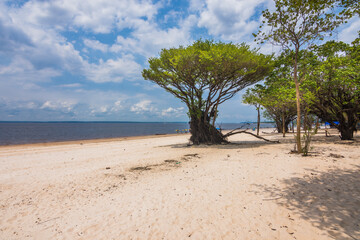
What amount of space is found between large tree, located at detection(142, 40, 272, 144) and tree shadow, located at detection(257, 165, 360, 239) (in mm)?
10477

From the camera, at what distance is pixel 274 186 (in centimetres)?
598

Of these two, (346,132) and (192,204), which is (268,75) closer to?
(346,132)

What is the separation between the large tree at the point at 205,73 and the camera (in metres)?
14.5

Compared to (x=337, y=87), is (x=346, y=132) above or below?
below

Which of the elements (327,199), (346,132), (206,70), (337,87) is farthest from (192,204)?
(346,132)

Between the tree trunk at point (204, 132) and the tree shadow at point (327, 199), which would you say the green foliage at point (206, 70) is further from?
the tree shadow at point (327, 199)

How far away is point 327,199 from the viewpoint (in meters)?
4.83

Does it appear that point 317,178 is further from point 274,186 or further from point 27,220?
point 27,220

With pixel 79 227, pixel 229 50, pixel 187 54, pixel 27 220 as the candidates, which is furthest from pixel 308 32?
pixel 27 220

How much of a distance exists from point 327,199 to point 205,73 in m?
13.7

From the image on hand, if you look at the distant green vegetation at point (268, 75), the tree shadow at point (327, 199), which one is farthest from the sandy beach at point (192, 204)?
the distant green vegetation at point (268, 75)

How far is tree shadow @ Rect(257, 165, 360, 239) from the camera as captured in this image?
3.70m

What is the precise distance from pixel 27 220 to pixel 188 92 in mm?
15592

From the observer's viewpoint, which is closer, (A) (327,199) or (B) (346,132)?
(A) (327,199)
